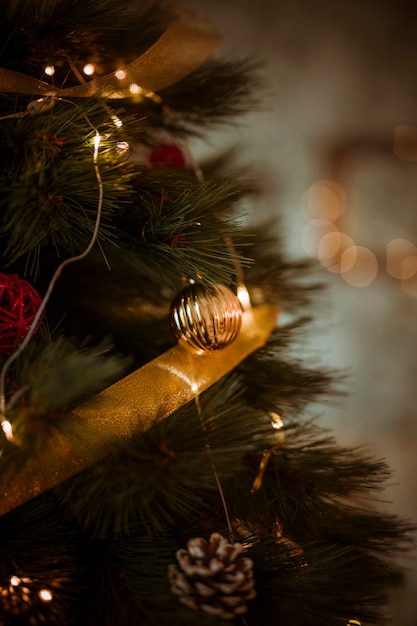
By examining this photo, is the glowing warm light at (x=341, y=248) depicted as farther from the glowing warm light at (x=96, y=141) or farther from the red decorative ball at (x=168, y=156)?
the glowing warm light at (x=96, y=141)

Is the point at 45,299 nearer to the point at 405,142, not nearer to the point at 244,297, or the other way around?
the point at 244,297

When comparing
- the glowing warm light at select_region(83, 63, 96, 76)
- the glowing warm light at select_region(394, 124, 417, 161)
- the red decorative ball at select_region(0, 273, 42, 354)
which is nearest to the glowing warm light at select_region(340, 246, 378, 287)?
the glowing warm light at select_region(394, 124, 417, 161)

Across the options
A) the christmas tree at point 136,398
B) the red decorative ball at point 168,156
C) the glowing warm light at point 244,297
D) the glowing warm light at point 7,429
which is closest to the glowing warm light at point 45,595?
the christmas tree at point 136,398

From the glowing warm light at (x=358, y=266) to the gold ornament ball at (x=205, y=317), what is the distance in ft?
3.66

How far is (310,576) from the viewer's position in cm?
35

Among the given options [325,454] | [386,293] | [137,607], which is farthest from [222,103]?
[386,293]

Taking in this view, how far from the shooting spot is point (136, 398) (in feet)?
1.34

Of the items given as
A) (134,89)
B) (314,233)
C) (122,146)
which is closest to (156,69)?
(134,89)

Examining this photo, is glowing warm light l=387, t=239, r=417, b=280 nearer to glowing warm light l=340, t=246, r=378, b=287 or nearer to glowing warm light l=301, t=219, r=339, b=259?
glowing warm light l=340, t=246, r=378, b=287

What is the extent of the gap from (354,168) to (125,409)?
129 centimetres

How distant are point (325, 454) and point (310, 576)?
0.13 metres

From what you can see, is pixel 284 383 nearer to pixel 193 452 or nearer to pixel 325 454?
pixel 325 454

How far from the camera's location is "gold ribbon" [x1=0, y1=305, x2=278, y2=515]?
350 millimetres

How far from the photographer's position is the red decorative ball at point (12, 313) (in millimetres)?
378
